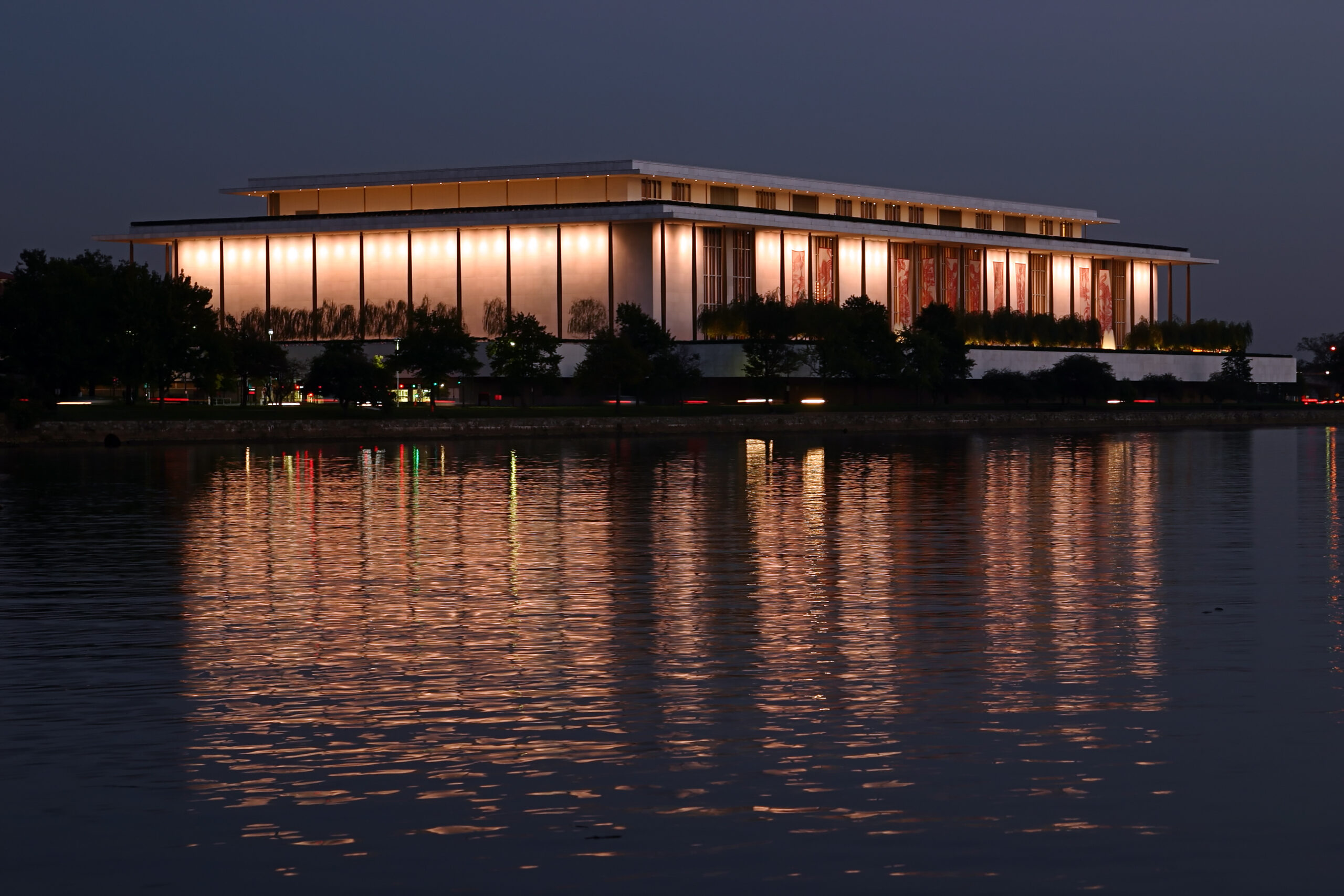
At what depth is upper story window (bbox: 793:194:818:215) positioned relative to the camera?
146m

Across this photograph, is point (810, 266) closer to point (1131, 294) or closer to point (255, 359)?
point (1131, 294)

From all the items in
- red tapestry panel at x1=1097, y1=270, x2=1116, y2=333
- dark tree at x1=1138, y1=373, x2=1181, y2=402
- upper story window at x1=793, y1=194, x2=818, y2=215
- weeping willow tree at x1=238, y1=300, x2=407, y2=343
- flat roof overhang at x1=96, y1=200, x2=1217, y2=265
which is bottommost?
dark tree at x1=1138, y1=373, x2=1181, y2=402

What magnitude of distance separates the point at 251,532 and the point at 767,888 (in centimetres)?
2198

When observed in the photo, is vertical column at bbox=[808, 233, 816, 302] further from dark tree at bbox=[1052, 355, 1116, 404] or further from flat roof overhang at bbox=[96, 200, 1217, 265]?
dark tree at bbox=[1052, 355, 1116, 404]

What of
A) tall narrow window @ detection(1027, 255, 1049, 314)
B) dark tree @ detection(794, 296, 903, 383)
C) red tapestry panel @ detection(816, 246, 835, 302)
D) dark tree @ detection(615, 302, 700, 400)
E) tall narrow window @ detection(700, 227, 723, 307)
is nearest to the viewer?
dark tree @ detection(615, 302, 700, 400)

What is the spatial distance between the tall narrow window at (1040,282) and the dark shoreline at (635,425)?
95.6 feet

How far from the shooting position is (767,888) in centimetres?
833

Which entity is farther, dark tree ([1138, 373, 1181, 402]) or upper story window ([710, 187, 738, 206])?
dark tree ([1138, 373, 1181, 402])

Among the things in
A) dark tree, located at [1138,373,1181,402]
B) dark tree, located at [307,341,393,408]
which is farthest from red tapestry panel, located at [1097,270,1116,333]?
dark tree, located at [307,341,393,408]

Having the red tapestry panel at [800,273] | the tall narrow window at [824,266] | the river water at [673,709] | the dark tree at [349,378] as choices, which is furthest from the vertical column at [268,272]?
the river water at [673,709]

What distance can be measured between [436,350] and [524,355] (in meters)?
7.14

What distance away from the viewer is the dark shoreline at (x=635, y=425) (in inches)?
3051

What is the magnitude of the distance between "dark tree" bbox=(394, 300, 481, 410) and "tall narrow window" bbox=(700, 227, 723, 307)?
27512 mm

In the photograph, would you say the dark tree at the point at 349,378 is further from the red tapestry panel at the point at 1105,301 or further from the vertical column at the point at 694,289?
the red tapestry panel at the point at 1105,301
